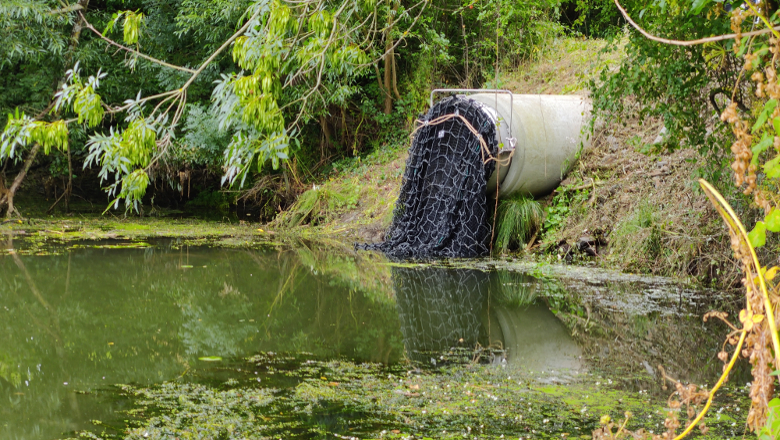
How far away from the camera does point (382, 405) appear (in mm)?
3133

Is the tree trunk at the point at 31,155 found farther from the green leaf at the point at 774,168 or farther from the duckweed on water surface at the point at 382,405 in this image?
the green leaf at the point at 774,168

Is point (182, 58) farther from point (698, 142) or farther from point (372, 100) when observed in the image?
point (698, 142)

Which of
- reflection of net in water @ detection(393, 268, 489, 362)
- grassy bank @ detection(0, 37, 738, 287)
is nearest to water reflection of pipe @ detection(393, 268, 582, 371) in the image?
reflection of net in water @ detection(393, 268, 489, 362)

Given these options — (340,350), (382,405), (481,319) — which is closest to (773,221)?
(382,405)

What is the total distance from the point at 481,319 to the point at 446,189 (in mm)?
3840

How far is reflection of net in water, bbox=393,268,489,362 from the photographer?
14.3 ft

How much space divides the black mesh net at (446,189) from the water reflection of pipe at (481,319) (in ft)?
4.67

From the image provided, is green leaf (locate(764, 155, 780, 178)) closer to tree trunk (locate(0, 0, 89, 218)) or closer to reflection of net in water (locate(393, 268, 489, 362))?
reflection of net in water (locate(393, 268, 489, 362))

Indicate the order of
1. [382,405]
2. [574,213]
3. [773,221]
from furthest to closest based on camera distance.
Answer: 1. [574,213]
2. [382,405]
3. [773,221]

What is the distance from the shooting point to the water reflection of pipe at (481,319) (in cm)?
414

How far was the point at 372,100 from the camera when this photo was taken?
12.7 meters

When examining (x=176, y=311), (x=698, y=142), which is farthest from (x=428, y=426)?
(x=698, y=142)

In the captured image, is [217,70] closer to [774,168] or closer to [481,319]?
[481,319]

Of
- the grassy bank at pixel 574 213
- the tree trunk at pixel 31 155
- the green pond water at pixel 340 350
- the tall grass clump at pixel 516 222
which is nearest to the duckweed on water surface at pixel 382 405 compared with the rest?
the green pond water at pixel 340 350
